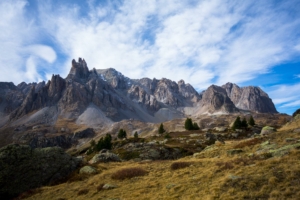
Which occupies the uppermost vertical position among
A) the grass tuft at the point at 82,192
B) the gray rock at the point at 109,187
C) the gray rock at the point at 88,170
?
the gray rock at the point at 88,170

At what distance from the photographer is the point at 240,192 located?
45.1 ft

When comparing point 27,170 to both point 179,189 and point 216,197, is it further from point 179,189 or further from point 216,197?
point 216,197

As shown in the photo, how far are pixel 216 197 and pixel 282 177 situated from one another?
508 centimetres

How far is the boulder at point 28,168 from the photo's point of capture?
25.8 meters

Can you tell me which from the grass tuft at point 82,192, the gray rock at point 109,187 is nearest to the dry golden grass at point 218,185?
the grass tuft at point 82,192

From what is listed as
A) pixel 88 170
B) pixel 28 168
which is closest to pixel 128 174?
pixel 88 170

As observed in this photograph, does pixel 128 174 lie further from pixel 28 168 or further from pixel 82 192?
pixel 28 168

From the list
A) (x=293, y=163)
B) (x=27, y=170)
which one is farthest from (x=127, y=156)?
(x=293, y=163)

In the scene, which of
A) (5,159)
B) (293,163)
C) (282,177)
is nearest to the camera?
(282,177)

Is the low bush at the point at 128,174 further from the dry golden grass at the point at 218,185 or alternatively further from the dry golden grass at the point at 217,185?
the dry golden grass at the point at 218,185

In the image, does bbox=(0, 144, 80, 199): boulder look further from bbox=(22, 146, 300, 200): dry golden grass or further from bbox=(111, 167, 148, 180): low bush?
bbox=(111, 167, 148, 180): low bush

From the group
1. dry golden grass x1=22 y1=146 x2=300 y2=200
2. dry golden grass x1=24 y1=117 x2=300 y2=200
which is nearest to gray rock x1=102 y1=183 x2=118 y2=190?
dry golden grass x1=24 y1=117 x2=300 y2=200

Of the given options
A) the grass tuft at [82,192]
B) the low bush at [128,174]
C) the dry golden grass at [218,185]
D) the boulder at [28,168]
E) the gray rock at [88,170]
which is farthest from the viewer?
the gray rock at [88,170]

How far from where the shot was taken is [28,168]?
92.9ft
